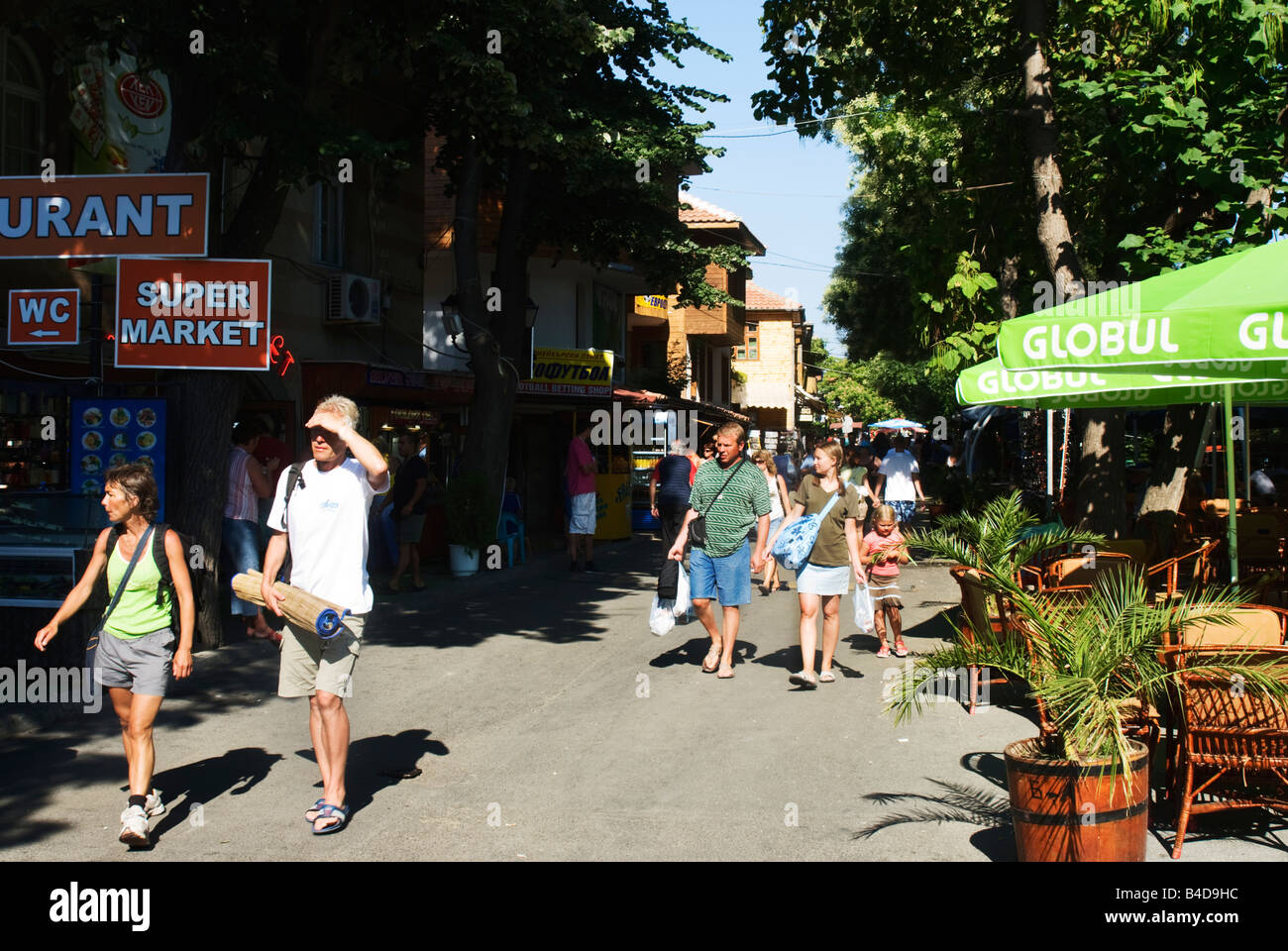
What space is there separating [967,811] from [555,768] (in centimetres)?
220

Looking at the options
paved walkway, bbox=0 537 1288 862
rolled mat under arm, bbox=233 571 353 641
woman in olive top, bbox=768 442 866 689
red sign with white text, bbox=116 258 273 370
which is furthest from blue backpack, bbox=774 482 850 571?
red sign with white text, bbox=116 258 273 370

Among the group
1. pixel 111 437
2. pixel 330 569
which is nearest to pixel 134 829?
pixel 330 569

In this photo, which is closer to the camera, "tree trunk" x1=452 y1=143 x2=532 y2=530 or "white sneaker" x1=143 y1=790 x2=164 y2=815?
"white sneaker" x1=143 y1=790 x2=164 y2=815

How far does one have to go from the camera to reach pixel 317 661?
5.47 meters

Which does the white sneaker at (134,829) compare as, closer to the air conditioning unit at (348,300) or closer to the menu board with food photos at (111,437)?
the menu board with food photos at (111,437)

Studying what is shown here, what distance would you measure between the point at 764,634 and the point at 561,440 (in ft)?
41.7

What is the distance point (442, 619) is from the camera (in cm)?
1198

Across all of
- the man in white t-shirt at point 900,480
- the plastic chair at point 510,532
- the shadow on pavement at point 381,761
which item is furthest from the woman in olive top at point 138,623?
the man in white t-shirt at point 900,480

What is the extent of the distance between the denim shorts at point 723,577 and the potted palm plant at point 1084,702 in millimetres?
3851

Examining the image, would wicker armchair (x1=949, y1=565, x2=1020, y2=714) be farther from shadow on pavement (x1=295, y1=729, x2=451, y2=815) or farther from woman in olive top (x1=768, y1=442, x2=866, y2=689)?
shadow on pavement (x1=295, y1=729, x2=451, y2=815)

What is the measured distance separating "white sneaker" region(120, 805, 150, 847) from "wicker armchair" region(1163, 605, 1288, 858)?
4335 mm

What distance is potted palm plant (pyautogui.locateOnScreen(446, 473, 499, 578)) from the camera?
1498cm

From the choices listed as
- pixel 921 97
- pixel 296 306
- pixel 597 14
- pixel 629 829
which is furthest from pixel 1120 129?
pixel 296 306

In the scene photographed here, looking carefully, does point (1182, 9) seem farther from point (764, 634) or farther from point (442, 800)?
point (442, 800)
